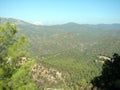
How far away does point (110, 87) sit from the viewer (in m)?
15.3

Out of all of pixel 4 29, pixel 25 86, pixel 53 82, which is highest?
pixel 4 29

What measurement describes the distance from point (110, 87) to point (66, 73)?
179 m

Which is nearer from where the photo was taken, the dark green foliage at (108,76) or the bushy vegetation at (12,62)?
the bushy vegetation at (12,62)

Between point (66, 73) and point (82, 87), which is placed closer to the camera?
point (82, 87)

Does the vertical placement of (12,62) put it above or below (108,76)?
above

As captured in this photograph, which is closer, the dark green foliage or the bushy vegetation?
the bushy vegetation

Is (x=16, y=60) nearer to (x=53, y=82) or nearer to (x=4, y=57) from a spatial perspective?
(x=4, y=57)

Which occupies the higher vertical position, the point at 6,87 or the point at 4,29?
the point at 4,29

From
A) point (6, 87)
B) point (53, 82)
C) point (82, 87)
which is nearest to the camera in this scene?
point (6, 87)

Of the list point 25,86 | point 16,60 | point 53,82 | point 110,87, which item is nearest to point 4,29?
point 16,60

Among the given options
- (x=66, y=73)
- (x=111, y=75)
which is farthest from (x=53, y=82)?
(x=111, y=75)

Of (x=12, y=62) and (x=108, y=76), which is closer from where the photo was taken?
(x=12, y=62)

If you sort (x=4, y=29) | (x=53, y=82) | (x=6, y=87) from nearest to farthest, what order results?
(x=6, y=87), (x=4, y=29), (x=53, y=82)

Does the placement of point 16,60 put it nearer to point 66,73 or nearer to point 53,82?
point 53,82
